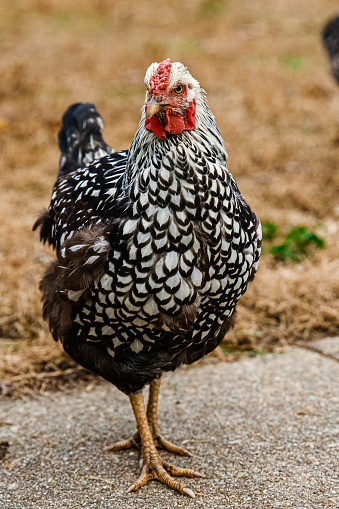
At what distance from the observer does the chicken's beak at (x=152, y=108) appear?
229cm

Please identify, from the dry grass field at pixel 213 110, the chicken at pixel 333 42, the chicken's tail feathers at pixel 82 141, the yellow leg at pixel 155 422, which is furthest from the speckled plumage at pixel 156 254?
the chicken at pixel 333 42

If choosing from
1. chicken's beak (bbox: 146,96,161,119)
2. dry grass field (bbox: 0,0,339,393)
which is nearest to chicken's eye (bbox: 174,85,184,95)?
chicken's beak (bbox: 146,96,161,119)

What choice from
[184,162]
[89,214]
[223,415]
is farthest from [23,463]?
[184,162]

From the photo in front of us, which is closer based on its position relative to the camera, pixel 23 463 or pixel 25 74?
pixel 23 463

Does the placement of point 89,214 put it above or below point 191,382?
above

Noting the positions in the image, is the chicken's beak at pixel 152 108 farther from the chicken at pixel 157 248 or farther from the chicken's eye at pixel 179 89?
the chicken's eye at pixel 179 89

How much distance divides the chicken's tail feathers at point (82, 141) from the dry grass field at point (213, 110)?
41 cm

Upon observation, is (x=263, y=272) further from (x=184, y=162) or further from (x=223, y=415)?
(x=184, y=162)

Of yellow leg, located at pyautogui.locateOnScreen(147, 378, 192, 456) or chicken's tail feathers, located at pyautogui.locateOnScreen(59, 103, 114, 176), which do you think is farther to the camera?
chicken's tail feathers, located at pyautogui.locateOnScreen(59, 103, 114, 176)

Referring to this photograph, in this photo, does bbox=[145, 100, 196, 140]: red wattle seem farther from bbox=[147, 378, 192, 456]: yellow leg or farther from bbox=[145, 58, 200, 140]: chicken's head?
bbox=[147, 378, 192, 456]: yellow leg

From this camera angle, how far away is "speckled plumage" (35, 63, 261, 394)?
2.43m

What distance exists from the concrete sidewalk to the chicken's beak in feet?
6.02

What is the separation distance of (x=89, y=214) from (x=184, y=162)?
2.00ft

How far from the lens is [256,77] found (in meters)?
9.37
